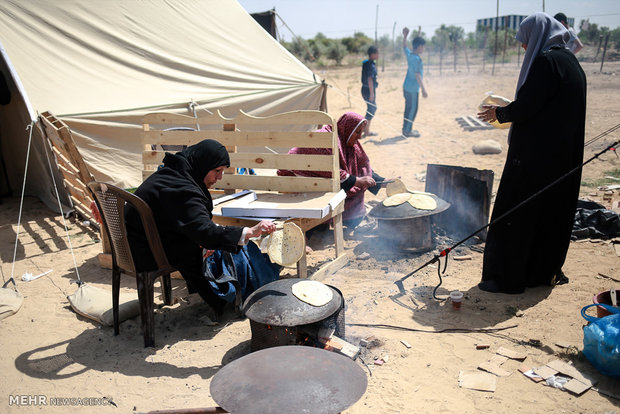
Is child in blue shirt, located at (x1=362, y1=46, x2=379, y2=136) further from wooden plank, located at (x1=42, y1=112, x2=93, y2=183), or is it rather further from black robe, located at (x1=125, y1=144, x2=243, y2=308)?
black robe, located at (x1=125, y1=144, x2=243, y2=308)

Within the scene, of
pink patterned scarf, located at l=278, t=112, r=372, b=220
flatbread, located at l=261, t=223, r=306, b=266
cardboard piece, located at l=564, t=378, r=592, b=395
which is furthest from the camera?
pink patterned scarf, located at l=278, t=112, r=372, b=220

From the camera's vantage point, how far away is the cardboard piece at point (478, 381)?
103 inches

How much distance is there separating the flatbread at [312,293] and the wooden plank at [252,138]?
4.52 feet

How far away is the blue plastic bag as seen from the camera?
99.4 inches

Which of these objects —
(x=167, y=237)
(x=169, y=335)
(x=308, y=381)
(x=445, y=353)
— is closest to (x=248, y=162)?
(x=167, y=237)

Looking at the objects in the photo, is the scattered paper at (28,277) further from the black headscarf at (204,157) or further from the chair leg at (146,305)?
the black headscarf at (204,157)

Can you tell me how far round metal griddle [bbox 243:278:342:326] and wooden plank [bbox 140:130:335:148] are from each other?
1435mm

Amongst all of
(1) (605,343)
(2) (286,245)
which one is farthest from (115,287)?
(1) (605,343)

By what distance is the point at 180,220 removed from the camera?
297 cm

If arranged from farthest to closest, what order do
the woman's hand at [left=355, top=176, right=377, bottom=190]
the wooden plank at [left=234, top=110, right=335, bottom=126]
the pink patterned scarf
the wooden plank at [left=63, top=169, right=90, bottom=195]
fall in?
the wooden plank at [left=63, top=169, right=90, bottom=195] → the woman's hand at [left=355, top=176, right=377, bottom=190] → the pink patterned scarf → the wooden plank at [left=234, top=110, right=335, bottom=126]

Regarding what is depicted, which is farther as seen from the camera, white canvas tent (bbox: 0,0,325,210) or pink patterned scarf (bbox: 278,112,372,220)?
white canvas tent (bbox: 0,0,325,210)

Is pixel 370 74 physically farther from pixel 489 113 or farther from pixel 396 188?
pixel 489 113

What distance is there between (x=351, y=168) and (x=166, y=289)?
93.2 inches

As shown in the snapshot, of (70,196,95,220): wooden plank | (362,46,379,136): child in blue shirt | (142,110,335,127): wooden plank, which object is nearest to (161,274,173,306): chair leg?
(142,110,335,127): wooden plank
